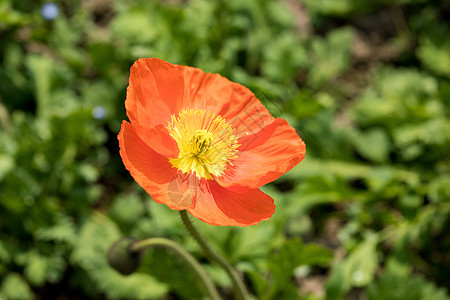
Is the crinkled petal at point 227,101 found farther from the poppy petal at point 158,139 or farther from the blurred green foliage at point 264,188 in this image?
the blurred green foliage at point 264,188

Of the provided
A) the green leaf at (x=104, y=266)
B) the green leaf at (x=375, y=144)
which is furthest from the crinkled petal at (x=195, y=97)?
the green leaf at (x=375, y=144)

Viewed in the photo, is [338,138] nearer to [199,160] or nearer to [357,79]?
[357,79]

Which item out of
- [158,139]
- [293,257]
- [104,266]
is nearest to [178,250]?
[158,139]

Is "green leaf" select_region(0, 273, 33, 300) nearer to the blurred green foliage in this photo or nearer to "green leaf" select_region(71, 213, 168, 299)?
the blurred green foliage

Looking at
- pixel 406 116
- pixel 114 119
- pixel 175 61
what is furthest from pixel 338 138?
pixel 114 119

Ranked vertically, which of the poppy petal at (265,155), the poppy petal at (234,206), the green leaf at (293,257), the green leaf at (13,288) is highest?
the poppy petal at (265,155)

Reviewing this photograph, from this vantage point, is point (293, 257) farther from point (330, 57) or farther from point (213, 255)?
point (330, 57)
